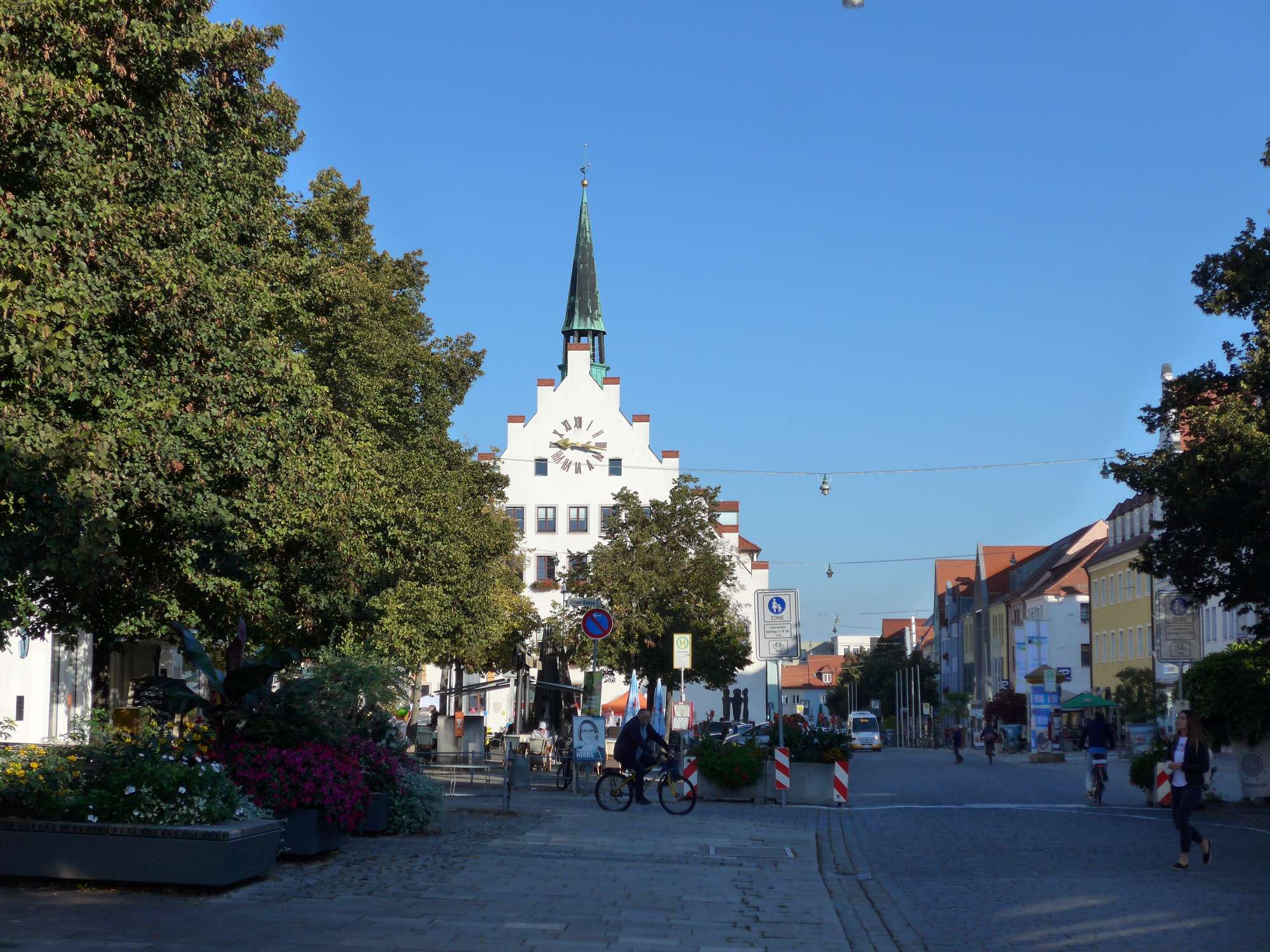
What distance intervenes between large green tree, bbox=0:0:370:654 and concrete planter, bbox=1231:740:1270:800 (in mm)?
14887

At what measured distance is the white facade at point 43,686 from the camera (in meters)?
38.3

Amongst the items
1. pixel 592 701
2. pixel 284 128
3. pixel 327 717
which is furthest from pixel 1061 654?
pixel 327 717

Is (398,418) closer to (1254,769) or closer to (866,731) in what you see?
(1254,769)

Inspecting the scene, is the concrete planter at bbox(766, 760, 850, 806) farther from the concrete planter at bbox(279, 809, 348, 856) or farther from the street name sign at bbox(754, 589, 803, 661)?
the concrete planter at bbox(279, 809, 348, 856)

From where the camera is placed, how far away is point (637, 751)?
75.5 feet

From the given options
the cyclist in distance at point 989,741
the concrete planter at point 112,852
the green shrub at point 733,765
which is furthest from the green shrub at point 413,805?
the cyclist in distance at point 989,741

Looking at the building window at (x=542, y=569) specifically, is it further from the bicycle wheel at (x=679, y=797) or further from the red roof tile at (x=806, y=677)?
the red roof tile at (x=806, y=677)

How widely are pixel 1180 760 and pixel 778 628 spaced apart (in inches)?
391

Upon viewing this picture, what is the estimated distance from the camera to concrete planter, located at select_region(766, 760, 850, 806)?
25.1 m

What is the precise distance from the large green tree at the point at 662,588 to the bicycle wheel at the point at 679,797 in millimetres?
20908

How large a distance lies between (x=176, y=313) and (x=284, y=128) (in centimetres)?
885

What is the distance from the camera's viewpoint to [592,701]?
1071 inches

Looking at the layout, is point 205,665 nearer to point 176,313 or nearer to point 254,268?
point 176,313

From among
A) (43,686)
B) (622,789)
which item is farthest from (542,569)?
(622,789)
